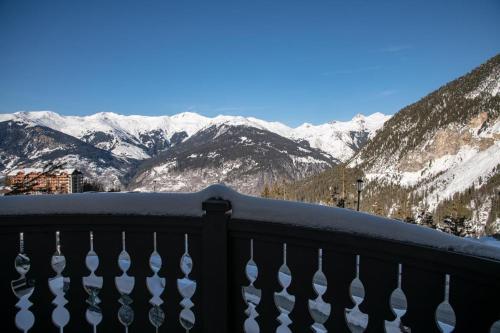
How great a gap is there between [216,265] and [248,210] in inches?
17.1

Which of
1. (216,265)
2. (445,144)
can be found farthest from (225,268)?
(445,144)

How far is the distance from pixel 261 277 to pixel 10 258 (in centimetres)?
186

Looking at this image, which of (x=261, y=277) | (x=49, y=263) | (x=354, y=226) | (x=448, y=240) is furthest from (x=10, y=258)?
(x=448, y=240)

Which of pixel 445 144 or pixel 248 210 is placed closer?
pixel 248 210

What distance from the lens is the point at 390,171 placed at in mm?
122312

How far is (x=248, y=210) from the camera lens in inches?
88.2

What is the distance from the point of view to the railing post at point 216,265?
2221mm

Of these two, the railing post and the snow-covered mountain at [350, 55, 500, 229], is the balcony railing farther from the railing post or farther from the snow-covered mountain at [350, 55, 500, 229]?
the snow-covered mountain at [350, 55, 500, 229]

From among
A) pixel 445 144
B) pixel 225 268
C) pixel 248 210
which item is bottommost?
pixel 225 268

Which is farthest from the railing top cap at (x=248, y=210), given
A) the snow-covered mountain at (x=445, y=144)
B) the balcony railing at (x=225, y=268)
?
the snow-covered mountain at (x=445, y=144)

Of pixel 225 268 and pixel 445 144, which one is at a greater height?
pixel 445 144

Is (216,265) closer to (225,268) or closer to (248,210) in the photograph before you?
(225,268)

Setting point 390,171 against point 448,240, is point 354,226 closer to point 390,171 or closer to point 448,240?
point 448,240

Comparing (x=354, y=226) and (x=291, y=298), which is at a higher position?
(x=354, y=226)
